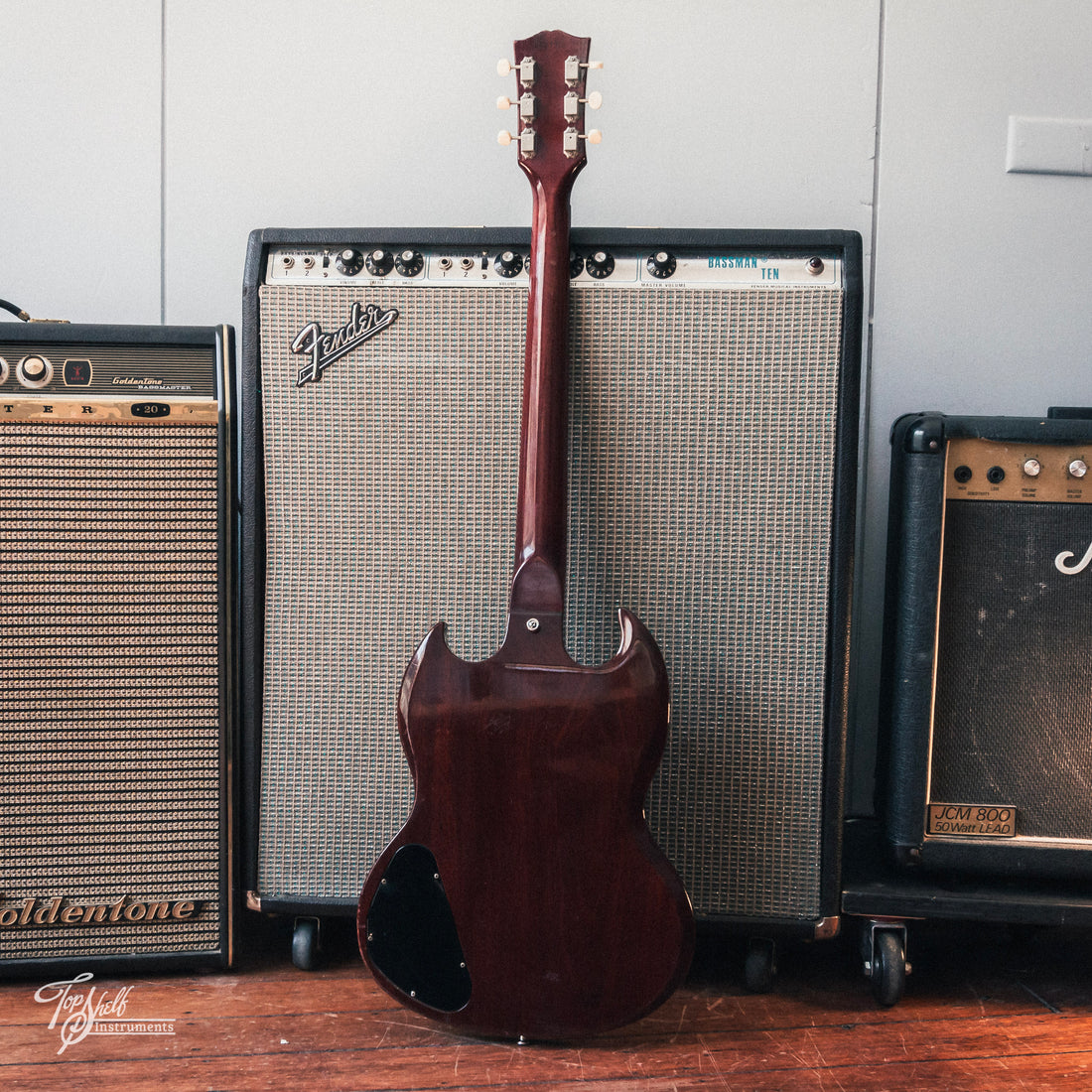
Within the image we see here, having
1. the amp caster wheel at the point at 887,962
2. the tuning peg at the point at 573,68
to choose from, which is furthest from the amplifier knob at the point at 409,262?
the amp caster wheel at the point at 887,962

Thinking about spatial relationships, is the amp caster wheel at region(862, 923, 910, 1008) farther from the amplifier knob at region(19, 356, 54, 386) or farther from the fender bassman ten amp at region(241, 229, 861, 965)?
the amplifier knob at region(19, 356, 54, 386)

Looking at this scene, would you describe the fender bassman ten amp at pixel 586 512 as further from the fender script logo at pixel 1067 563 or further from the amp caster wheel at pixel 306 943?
the fender script logo at pixel 1067 563

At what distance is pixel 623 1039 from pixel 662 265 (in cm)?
77

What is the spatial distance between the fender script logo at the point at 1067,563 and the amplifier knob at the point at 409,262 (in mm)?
723

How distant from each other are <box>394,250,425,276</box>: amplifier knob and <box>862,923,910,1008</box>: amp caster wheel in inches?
33.2

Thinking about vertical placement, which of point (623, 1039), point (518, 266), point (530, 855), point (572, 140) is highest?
point (572, 140)

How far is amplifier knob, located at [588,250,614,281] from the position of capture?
89cm

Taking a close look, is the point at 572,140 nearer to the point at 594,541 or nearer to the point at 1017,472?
the point at 594,541

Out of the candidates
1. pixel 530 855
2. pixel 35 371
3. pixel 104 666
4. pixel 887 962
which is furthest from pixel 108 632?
pixel 887 962

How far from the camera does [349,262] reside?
904 mm

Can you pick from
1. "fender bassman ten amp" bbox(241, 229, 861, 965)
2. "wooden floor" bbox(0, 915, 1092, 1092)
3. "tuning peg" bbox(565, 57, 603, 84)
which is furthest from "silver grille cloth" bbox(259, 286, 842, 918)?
"tuning peg" bbox(565, 57, 603, 84)

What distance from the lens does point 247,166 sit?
3.86 ft

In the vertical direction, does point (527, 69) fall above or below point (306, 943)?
above

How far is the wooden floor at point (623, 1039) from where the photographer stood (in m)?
0.75
